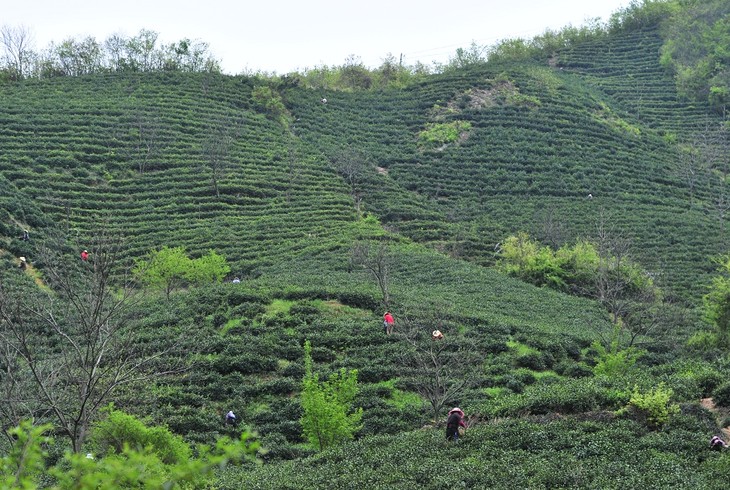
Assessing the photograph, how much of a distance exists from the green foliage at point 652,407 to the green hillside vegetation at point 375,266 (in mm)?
62

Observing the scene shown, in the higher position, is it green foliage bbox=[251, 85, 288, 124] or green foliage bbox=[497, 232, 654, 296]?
green foliage bbox=[251, 85, 288, 124]

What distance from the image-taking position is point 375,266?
43.6 metres

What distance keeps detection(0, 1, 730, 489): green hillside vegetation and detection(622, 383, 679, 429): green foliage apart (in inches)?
2.4

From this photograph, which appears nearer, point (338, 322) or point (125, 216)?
point (338, 322)

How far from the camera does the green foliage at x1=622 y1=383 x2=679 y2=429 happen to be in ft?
61.9

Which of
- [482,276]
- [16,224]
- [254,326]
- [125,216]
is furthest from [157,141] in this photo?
[254,326]

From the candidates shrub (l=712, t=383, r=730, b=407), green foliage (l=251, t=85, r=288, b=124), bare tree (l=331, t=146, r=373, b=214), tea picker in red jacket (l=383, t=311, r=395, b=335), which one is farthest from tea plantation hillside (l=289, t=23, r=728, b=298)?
shrub (l=712, t=383, r=730, b=407)

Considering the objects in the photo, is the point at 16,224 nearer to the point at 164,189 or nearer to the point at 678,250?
the point at 164,189

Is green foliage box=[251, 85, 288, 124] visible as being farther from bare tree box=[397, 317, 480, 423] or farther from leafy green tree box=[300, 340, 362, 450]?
leafy green tree box=[300, 340, 362, 450]

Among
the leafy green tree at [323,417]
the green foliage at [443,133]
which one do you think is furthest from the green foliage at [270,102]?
the leafy green tree at [323,417]

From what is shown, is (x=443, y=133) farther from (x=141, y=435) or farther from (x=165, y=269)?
(x=141, y=435)

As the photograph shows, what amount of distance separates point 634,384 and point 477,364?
390 inches

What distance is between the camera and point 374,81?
104750 millimetres

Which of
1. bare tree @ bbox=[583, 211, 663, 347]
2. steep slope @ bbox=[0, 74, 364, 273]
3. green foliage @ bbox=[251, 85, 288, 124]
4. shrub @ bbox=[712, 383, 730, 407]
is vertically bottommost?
bare tree @ bbox=[583, 211, 663, 347]
